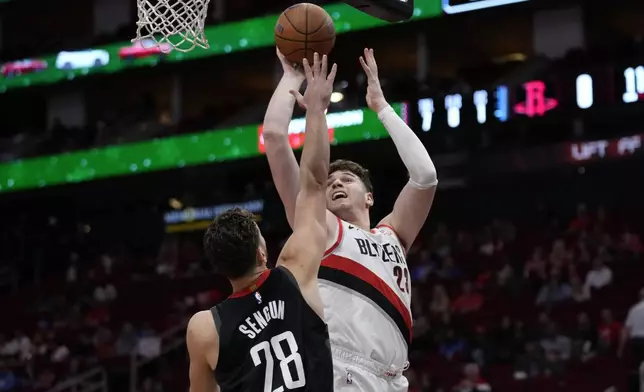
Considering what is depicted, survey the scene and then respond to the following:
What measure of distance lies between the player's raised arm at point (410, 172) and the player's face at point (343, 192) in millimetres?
206

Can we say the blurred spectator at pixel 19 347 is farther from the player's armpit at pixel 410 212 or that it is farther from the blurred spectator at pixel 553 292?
the player's armpit at pixel 410 212

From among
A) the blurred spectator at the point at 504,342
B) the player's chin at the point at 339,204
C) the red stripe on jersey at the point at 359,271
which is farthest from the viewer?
the blurred spectator at the point at 504,342

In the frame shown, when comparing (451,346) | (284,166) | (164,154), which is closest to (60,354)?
(164,154)

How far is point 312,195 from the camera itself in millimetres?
4074

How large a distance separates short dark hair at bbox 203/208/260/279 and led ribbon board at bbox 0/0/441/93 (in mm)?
13805

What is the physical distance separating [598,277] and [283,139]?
989 centimetres

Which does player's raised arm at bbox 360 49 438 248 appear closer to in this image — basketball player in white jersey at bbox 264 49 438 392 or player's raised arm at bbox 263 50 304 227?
basketball player in white jersey at bbox 264 49 438 392

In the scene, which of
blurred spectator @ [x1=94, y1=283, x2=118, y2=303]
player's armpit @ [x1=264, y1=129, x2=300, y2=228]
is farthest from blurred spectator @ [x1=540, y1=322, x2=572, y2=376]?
blurred spectator @ [x1=94, y1=283, x2=118, y2=303]

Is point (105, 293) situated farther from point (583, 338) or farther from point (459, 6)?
point (583, 338)

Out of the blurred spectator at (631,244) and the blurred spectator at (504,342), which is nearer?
the blurred spectator at (504,342)

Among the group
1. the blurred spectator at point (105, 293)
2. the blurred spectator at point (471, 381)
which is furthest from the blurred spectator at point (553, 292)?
the blurred spectator at point (105, 293)

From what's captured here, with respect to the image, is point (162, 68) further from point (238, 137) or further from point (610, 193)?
point (610, 193)

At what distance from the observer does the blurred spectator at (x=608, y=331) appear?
1212cm

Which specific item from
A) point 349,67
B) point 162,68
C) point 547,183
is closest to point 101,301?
point 162,68
